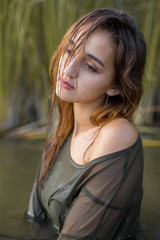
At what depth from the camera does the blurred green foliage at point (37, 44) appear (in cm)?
250

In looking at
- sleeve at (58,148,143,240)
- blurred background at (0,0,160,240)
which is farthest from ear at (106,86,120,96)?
blurred background at (0,0,160,240)

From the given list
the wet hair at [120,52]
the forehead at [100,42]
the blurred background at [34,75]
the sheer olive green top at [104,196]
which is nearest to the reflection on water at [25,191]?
the blurred background at [34,75]

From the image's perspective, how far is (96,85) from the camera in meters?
1.23

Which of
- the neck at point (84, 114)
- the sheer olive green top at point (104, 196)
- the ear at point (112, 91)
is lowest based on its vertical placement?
the sheer olive green top at point (104, 196)

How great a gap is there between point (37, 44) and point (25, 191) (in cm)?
132

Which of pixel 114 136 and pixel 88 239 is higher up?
pixel 114 136

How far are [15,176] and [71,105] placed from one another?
701mm

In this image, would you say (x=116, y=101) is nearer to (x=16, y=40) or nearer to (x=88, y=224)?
(x=88, y=224)

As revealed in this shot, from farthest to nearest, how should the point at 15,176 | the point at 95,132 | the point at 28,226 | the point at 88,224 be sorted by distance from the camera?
the point at 15,176
the point at 28,226
the point at 95,132
the point at 88,224

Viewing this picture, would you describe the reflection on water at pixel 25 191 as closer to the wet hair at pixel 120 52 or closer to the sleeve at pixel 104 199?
the sleeve at pixel 104 199

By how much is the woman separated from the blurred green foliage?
1190 millimetres

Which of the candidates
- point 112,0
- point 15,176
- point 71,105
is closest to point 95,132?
point 71,105

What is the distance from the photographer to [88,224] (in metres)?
1.14

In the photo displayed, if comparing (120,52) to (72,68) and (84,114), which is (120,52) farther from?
(84,114)
